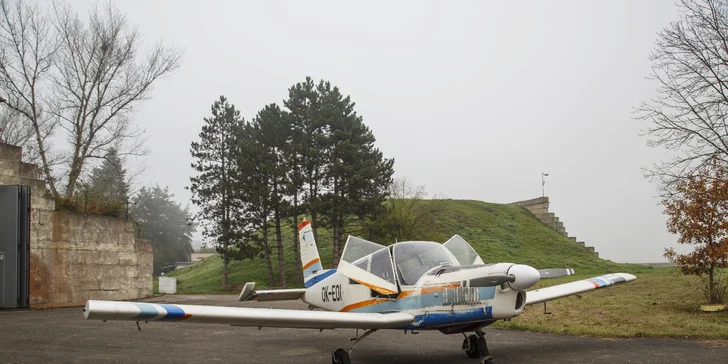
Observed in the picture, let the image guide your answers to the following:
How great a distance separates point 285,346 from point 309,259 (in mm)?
2093

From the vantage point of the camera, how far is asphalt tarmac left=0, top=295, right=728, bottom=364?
322 inches

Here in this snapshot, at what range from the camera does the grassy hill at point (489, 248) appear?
37031 millimetres

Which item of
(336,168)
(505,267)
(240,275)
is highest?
(336,168)

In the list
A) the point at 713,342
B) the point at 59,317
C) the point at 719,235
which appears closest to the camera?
the point at 713,342

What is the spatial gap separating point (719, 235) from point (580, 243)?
115ft

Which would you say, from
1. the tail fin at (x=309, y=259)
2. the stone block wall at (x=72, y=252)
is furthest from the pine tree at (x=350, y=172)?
the tail fin at (x=309, y=259)

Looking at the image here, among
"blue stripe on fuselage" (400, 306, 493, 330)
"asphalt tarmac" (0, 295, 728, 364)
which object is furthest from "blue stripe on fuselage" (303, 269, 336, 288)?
"blue stripe on fuselage" (400, 306, 493, 330)

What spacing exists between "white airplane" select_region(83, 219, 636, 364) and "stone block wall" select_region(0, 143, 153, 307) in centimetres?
1067

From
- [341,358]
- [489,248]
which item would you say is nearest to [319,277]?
[341,358]

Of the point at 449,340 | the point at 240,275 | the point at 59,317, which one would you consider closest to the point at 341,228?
the point at 240,275

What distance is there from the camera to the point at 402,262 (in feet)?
27.9

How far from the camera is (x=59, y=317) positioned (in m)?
13.7

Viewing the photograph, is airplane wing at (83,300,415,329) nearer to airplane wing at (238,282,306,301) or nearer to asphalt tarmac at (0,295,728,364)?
asphalt tarmac at (0,295,728,364)

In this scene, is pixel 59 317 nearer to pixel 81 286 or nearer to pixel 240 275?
pixel 81 286
